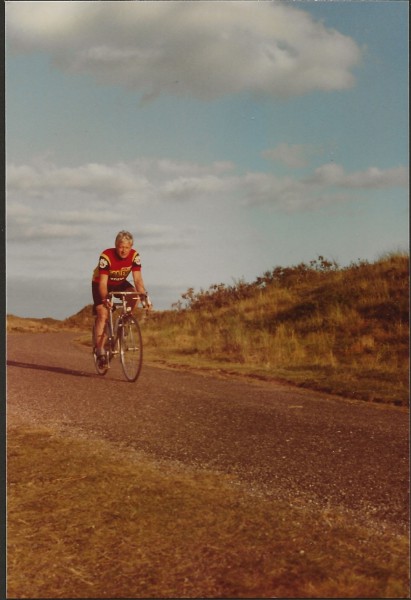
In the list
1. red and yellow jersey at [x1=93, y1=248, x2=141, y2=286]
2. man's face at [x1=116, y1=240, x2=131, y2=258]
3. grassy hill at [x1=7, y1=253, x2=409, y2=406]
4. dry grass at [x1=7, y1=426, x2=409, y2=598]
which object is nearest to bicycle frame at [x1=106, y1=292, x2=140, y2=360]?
red and yellow jersey at [x1=93, y1=248, x2=141, y2=286]

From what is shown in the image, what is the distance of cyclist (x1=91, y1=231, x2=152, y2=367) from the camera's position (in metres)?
3.66

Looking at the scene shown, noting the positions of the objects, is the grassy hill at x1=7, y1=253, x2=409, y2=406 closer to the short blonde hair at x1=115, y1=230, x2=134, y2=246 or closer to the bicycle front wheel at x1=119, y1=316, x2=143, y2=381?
the bicycle front wheel at x1=119, y1=316, x2=143, y2=381

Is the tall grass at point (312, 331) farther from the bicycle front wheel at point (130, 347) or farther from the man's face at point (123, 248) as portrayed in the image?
the man's face at point (123, 248)

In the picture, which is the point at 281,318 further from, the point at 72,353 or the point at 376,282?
the point at 72,353

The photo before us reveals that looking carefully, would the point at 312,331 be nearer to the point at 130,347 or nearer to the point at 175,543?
the point at 130,347

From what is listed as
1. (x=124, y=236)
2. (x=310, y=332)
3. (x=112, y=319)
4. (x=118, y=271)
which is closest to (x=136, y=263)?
(x=118, y=271)

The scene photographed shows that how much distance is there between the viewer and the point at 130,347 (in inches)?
254

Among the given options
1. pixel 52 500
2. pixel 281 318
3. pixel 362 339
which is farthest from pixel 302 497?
pixel 281 318

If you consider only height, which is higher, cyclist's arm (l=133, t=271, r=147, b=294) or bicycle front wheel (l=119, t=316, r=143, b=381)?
cyclist's arm (l=133, t=271, r=147, b=294)

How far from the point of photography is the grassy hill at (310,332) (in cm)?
970

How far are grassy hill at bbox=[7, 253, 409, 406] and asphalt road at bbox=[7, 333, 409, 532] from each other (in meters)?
1.41

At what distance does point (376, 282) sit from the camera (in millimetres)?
16172

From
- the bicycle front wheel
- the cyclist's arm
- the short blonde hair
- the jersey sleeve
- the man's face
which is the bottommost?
the bicycle front wheel

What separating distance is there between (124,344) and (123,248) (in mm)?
2760
